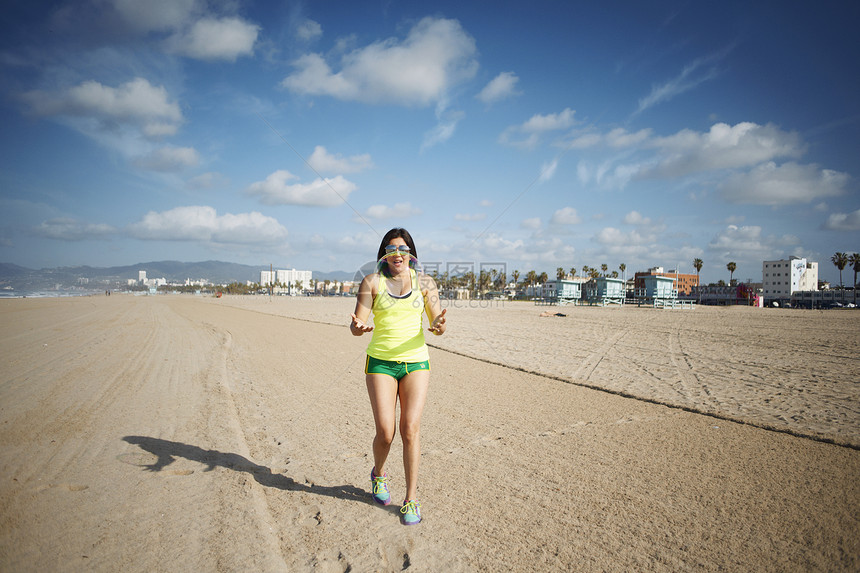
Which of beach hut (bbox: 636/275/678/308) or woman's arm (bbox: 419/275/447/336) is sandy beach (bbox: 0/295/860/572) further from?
beach hut (bbox: 636/275/678/308)

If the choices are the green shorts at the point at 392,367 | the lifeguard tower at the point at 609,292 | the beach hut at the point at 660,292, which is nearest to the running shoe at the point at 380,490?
the green shorts at the point at 392,367

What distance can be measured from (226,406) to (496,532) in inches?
194

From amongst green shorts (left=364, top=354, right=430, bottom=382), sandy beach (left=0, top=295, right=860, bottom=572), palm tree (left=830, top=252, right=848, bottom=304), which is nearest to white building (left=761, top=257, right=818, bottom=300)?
palm tree (left=830, top=252, right=848, bottom=304)

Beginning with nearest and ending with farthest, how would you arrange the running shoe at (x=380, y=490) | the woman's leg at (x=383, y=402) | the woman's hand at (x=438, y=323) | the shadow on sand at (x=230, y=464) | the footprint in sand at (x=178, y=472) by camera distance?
the woman's leg at (x=383, y=402) → the woman's hand at (x=438, y=323) → the running shoe at (x=380, y=490) → the shadow on sand at (x=230, y=464) → the footprint in sand at (x=178, y=472)

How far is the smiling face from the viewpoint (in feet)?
10.5

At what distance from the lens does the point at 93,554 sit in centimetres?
276

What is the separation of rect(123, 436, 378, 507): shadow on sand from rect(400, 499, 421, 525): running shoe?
0.42 m

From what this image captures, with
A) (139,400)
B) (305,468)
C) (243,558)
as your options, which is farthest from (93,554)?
(139,400)

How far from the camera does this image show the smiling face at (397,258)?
3.21 meters

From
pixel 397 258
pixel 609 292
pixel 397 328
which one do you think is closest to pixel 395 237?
pixel 397 258

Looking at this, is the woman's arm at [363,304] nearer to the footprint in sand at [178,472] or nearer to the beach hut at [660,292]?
the footprint in sand at [178,472]

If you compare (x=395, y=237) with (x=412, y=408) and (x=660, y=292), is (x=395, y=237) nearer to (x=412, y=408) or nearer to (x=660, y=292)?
(x=412, y=408)

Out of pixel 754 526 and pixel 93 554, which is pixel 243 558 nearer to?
pixel 93 554

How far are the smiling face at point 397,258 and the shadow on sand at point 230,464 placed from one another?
201 cm
